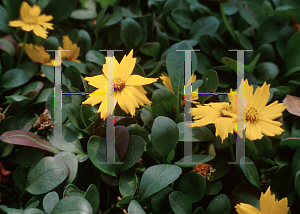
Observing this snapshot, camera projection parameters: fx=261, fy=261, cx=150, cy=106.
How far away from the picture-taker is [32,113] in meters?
0.98

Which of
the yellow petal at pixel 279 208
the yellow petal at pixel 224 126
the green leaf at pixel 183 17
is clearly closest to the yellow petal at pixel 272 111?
the yellow petal at pixel 224 126

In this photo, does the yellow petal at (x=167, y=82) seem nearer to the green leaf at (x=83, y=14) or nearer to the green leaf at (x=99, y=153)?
the green leaf at (x=99, y=153)

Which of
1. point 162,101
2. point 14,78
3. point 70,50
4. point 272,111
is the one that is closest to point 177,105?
point 162,101

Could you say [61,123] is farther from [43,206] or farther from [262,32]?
[262,32]

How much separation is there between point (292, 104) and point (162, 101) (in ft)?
1.57

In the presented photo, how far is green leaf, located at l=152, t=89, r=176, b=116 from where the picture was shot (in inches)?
31.8

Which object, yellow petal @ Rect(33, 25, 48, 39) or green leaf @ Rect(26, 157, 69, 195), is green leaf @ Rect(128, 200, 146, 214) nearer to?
green leaf @ Rect(26, 157, 69, 195)

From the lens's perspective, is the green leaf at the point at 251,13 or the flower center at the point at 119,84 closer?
the flower center at the point at 119,84

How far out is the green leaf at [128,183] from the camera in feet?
2.44

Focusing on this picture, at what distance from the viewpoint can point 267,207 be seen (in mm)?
718

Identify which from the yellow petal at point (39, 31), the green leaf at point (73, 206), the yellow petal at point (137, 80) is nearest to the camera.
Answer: the green leaf at point (73, 206)

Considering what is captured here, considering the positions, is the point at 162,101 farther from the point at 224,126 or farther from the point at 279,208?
the point at 279,208

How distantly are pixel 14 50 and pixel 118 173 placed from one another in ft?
2.35

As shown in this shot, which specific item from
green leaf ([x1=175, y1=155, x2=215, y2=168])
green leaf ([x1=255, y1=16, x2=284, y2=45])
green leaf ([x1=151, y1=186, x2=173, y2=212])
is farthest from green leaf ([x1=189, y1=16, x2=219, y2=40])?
green leaf ([x1=151, y1=186, x2=173, y2=212])
